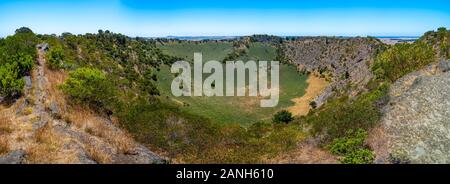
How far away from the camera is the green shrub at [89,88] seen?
29.0 m

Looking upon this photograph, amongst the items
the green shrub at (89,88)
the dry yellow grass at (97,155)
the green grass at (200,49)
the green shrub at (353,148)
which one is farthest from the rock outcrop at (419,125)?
the green grass at (200,49)

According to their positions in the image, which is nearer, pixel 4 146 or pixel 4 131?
pixel 4 146

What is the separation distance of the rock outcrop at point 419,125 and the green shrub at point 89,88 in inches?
783

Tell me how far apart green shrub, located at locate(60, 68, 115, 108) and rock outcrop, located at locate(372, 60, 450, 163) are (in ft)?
65.3

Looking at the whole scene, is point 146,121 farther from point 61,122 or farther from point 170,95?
point 170,95

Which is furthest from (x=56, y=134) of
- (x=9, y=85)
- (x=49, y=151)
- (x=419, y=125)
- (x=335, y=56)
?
(x=335, y=56)

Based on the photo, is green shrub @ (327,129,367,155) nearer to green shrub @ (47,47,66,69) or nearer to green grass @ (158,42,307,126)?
green shrub @ (47,47,66,69)

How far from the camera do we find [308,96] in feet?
323

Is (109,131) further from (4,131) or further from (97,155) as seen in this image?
(4,131)

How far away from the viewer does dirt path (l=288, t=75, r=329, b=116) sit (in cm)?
8031

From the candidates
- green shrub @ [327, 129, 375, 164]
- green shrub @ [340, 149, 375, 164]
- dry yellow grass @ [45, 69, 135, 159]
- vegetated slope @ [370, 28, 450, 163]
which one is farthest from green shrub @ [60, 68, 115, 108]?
vegetated slope @ [370, 28, 450, 163]

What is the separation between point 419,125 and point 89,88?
887 inches

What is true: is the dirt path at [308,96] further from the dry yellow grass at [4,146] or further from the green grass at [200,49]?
the dry yellow grass at [4,146]

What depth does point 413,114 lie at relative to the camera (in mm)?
25203
